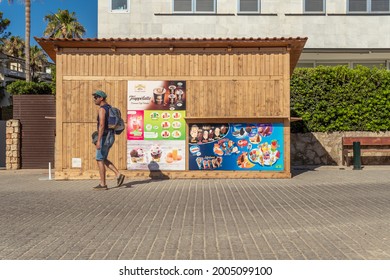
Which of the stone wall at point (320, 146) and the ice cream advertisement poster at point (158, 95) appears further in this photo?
the stone wall at point (320, 146)

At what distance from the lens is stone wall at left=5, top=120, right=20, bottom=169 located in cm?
1697

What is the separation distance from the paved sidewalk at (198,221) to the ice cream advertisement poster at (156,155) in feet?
3.38

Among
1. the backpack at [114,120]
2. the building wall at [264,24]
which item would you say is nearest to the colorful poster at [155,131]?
the backpack at [114,120]

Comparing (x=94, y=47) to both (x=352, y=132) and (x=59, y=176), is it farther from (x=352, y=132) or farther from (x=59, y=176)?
(x=352, y=132)

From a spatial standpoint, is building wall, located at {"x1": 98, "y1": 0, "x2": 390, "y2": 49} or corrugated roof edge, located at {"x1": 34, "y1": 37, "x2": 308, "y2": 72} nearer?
corrugated roof edge, located at {"x1": 34, "y1": 37, "x2": 308, "y2": 72}

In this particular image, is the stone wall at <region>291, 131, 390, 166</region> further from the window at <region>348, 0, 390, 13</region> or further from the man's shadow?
the man's shadow

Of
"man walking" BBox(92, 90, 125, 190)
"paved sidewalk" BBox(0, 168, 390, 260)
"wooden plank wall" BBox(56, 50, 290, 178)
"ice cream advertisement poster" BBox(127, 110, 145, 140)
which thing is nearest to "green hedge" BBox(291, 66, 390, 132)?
"wooden plank wall" BBox(56, 50, 290, 178)

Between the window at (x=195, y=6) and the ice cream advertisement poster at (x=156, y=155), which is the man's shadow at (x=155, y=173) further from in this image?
the window at (x=195, y=6)

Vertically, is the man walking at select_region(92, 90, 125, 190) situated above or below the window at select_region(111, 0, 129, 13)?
below

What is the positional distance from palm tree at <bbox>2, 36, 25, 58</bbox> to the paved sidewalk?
166ft

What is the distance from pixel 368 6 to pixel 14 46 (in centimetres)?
4732

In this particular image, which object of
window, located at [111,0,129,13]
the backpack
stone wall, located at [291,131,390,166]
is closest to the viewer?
the backpack

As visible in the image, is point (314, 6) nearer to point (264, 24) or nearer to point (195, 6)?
point (264, 24)

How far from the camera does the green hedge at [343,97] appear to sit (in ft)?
59.0
